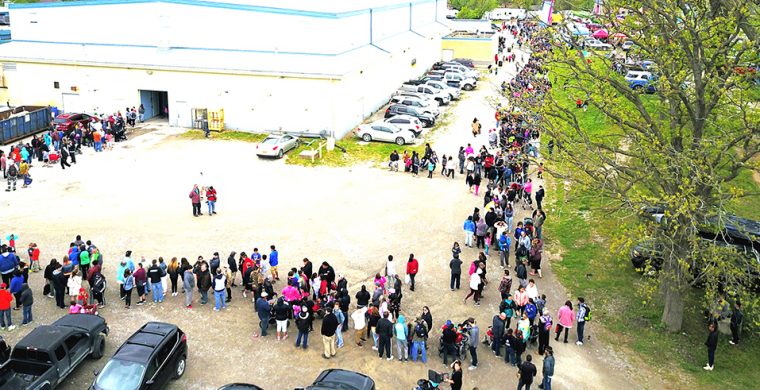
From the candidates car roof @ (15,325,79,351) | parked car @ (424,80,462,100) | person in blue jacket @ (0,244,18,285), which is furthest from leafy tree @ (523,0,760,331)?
parked car @ (424,80,462,100)

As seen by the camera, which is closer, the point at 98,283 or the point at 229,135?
the point at 98,283

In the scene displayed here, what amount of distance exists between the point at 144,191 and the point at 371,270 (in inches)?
461

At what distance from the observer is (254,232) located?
73.2ft

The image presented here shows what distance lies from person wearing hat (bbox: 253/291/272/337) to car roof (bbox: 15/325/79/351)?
13.4 feet

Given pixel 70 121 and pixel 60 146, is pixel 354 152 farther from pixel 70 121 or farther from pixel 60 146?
pixel 70 121

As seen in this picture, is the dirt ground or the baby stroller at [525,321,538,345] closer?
the dirt ground

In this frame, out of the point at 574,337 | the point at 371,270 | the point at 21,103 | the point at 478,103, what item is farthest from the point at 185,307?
the point at 478,103

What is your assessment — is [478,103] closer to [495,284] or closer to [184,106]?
[184,106]

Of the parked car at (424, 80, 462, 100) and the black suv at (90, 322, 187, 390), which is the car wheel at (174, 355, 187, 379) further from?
the parked car at (424, 80, 462, 100)

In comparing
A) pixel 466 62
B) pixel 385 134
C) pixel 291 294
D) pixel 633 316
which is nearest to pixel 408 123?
pixel 385 134

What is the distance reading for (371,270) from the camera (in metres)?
19.8

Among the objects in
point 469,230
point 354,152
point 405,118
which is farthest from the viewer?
point 405,118

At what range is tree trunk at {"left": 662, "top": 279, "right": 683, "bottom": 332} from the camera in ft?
55.5

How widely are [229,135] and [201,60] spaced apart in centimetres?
463
